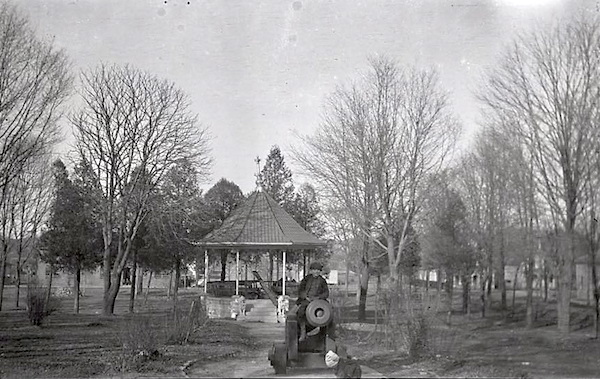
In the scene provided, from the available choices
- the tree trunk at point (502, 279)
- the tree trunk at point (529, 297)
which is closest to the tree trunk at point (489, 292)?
the tree trunk at point (502, 279)

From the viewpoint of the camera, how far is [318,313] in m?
9.22

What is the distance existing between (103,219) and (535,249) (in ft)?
53.3

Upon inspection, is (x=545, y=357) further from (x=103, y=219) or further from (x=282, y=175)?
(x=282, y=175)

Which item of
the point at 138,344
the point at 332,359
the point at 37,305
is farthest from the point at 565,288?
the point at 37,305

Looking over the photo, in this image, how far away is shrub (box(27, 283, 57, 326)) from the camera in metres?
19.2

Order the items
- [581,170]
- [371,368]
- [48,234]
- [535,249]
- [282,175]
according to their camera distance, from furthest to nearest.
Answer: [282,175] < [48,234] < [535,249] < [581,170] < [371,368]

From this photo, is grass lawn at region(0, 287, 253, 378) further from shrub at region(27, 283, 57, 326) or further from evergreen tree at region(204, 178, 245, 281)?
evergreen tree at region(204, 178, 245, 281)

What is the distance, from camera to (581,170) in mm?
18328

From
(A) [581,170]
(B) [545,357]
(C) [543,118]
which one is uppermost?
(C) [543,118]

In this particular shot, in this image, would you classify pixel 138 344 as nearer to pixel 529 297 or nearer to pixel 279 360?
pixel 279 360

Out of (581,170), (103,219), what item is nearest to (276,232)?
(103,219)

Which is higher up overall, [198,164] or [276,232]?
[198,164]

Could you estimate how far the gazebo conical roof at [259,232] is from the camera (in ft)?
76.7

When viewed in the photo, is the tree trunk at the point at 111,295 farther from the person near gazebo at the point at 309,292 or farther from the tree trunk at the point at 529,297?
the person near gazebo at the point at 309,292
